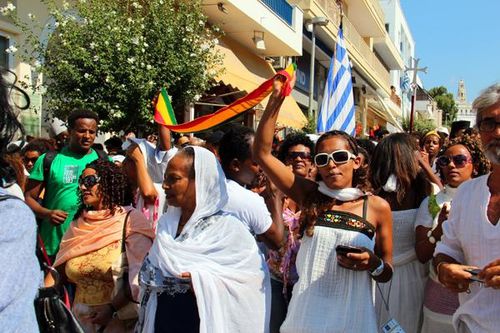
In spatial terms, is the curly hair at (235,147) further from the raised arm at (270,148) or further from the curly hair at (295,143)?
the curly hair at (295,143)

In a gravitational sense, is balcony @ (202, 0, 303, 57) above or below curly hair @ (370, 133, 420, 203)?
above

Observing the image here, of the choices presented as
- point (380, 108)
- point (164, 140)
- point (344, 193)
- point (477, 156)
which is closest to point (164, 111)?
point (164, 140)

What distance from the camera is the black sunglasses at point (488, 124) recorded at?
98.9 inches

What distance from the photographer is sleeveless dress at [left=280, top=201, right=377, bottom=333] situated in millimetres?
2811

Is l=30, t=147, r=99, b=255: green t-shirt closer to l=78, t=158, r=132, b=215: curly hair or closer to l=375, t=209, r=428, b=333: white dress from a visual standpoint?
l=78, t=158, r=132, b=215: curly hair

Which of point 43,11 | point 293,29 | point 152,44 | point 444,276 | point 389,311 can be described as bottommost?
point 389,311

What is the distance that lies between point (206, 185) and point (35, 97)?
25.5 ft

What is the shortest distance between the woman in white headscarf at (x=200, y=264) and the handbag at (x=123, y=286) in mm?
359

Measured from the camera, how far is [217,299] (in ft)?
9.77

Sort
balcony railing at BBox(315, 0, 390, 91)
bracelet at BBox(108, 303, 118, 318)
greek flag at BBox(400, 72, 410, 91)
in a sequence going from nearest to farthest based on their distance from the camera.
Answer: bracelet at BBox(108, 303, 118, 318) < balcony railing at BBox(315, 0, 390, 91) < greek flag at BBox(400, 72, 410, 91)

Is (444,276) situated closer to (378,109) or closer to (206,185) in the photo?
(206,185)

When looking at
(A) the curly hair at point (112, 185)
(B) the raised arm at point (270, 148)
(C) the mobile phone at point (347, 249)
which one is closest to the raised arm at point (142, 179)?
(A) the curly hair at point (112, 185)

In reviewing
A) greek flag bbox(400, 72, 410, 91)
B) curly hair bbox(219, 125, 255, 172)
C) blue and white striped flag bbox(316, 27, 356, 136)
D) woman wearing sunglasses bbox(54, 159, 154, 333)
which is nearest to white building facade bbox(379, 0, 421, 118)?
greek flag bbox(400, 72, 410, 91)

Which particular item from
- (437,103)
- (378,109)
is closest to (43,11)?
(378,109)
